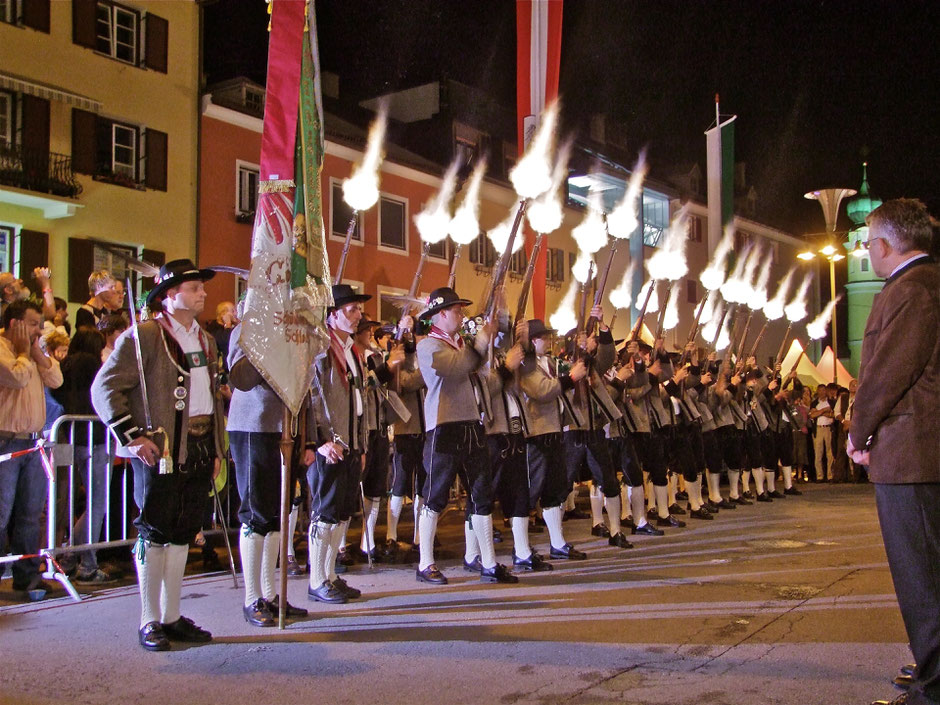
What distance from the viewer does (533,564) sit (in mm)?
7938

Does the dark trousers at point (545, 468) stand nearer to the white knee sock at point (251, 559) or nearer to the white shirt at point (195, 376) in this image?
the white knee sock at point (251, 559)

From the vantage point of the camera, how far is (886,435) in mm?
4234

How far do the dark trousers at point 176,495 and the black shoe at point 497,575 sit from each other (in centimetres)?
264

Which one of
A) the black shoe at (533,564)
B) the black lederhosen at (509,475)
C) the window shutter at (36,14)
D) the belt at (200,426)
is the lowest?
the black shoe at (533,564)

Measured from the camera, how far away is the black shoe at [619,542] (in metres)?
9.17

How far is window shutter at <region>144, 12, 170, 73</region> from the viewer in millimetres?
20594

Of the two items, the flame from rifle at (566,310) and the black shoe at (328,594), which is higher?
the flame from rifle at (566,310)

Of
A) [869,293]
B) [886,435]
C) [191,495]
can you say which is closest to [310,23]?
[191,495]

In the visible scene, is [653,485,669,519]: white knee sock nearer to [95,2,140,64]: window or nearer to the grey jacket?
the grey jacket

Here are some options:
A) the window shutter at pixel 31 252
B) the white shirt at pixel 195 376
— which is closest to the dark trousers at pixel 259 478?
the white shirt at pixel 195 376

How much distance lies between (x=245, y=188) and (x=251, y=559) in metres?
18.0

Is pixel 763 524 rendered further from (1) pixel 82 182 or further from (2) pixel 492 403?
(1) pixel 82 182

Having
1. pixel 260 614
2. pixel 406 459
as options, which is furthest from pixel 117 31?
pixel 260 614

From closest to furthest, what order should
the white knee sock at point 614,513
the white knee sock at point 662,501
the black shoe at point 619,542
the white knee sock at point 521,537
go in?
the white knee sock at point 521,537, the black shoe at point 619,542, the white knee sock at point 614,513, the white knee sock at point 662,501
